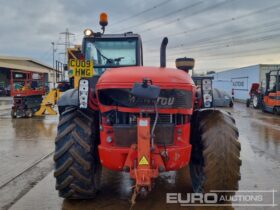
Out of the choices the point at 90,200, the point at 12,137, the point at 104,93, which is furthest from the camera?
the point at 12,137

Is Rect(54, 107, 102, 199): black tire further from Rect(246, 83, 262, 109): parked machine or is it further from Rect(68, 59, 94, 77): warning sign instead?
Rect(246, 83, 262, 109): parked machine

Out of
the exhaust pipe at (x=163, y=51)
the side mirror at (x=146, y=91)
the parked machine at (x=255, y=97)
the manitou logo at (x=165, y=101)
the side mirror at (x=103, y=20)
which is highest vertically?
the side mirror at (x=103, y=20)

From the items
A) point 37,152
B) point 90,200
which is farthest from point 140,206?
point 37,152

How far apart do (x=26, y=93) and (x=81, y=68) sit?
11544mm

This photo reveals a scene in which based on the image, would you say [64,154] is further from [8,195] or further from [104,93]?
[8,195]

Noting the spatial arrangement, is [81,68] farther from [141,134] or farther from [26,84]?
[26,84]

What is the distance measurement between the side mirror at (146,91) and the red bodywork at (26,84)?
13.4 metres

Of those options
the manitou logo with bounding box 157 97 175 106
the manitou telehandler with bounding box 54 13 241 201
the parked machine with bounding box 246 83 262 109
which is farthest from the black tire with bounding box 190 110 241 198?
the parked machine with bounding box 246 83 262 109

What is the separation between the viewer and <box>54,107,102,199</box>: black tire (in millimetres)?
4359

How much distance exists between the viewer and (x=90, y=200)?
15.2 feet

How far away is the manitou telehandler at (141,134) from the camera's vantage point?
4031 mm

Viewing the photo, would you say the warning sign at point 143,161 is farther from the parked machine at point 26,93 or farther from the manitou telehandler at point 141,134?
the parked machine at point 26,93

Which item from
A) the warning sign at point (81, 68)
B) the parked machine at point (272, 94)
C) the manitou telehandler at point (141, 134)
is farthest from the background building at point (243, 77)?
the manitou telehandler at point (141, 134)

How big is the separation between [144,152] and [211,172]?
3.24 feet
